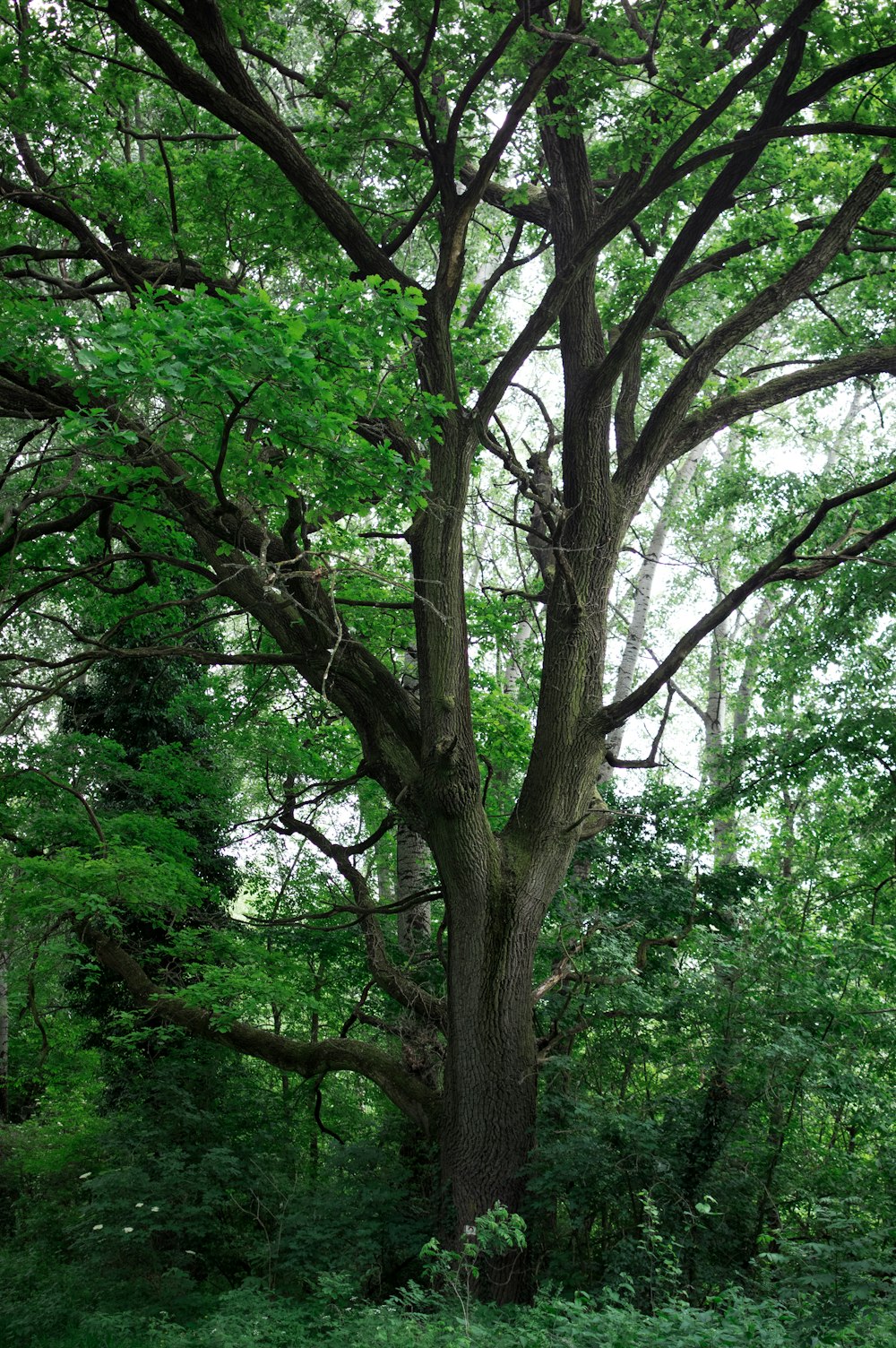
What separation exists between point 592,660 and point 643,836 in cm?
348

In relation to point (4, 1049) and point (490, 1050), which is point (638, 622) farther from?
point (4, 1049)

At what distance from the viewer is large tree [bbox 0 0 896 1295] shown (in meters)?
5.34

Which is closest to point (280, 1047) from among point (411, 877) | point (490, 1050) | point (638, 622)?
point (411, 877)

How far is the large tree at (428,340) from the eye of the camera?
17.5 ft

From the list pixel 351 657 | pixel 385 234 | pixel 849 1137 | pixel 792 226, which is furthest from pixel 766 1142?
pixel 385 234

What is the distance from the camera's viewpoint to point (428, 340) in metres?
6.36

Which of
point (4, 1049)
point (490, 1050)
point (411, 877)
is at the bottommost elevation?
point (4, 1049)

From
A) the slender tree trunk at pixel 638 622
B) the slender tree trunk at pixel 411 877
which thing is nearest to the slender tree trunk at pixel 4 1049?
the slender tree trunk at pixel 411 877

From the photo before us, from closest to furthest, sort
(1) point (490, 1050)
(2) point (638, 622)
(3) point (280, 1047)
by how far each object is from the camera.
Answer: (1) point (490, 1050)
(3) point (280, 1047)
(2) point (638, 622)

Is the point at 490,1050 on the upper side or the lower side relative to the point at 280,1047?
upper

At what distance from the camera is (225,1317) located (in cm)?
564

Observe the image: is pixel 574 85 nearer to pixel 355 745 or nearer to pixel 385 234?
pixel 385 234

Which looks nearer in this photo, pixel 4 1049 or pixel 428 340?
pixel 428 340

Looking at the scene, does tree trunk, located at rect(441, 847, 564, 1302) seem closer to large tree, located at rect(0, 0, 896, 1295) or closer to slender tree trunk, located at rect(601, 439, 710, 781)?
large tree, located at rect(0, 0, 896, 1295)
